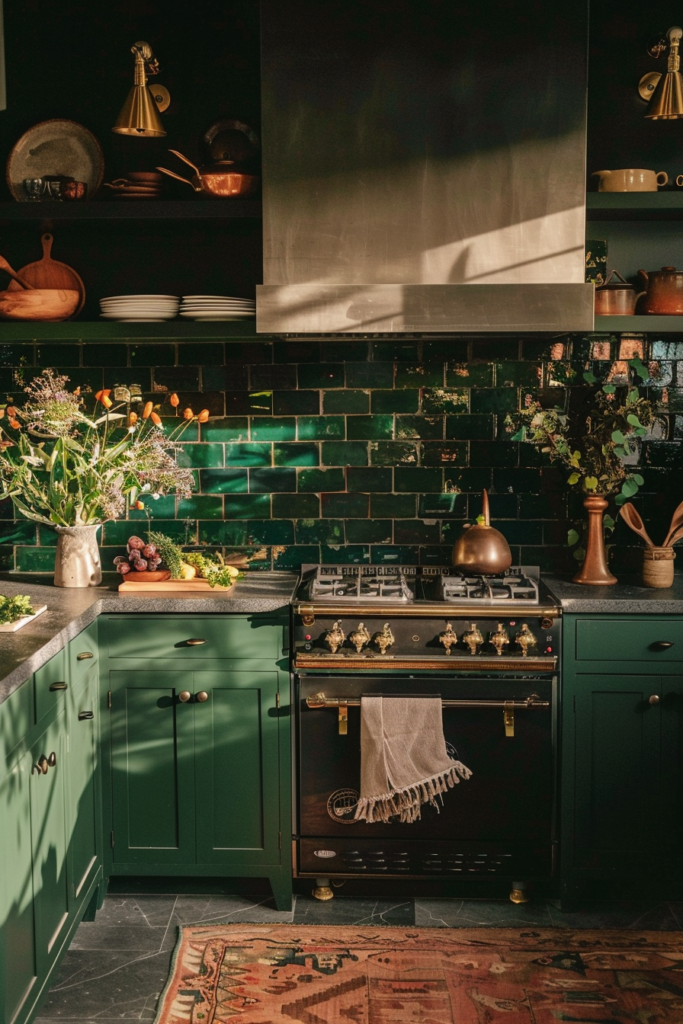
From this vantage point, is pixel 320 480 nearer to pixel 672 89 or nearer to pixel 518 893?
pixel 518 893

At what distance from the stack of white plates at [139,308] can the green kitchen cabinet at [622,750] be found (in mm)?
1696

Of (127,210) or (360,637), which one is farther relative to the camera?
(127,210)

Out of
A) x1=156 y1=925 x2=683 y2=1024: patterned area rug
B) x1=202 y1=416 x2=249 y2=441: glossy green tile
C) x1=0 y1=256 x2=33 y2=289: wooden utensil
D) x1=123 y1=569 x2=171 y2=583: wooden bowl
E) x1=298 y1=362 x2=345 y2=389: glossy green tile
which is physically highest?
x1=0 y1=256 x2=33 y2=289: wooden utensil

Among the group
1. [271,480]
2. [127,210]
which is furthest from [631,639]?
[127,210]

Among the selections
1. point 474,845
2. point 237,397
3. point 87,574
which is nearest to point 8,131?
point 237,397

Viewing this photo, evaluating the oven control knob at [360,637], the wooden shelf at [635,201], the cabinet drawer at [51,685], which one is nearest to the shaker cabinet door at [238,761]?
the oven control knob at [360,637]

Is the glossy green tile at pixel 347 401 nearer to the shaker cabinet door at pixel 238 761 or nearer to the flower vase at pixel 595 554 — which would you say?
the flower vase at pixel 595 554

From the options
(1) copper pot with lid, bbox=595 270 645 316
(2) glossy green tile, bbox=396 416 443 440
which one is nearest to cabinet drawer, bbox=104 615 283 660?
(2) glossy green tile, bbox=396 416 443 440

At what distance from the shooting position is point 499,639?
3025 mm

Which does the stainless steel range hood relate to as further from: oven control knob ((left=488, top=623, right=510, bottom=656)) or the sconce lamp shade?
oven control knob ((left=488, top=623, right=510, bottom=656))

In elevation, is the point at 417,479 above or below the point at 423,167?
below

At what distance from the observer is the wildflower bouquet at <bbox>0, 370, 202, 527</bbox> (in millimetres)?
3283

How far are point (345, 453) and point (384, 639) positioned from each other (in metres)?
0.85

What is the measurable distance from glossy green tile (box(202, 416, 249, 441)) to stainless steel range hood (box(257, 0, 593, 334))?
64 centimetres
